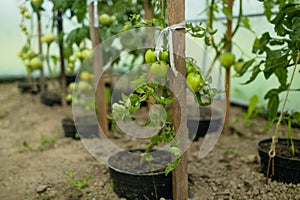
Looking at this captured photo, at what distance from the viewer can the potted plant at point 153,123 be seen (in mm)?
941

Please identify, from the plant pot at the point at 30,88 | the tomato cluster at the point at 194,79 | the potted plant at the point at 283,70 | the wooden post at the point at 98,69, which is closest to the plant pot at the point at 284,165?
the potted plant at the point at 283,70

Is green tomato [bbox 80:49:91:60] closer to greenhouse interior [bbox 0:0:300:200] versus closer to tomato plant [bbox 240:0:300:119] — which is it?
greenhouse interior [bbox 0:0:300:200]

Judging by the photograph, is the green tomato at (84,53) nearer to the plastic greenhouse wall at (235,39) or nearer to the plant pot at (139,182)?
the plastic greenhouse wall at (235,39)

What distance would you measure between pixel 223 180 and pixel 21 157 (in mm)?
1004

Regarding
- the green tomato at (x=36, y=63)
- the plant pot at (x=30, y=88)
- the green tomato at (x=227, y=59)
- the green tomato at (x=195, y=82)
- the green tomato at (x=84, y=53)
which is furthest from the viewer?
the plant pot at (x=30, y=88)

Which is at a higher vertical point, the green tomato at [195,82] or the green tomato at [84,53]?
the green tomato at [84,53]

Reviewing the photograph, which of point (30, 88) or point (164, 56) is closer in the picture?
point (164, 56)

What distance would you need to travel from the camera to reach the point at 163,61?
0.96 meters

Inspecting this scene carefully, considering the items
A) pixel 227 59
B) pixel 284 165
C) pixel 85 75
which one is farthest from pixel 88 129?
pixel 284 165

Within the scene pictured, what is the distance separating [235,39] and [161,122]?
5.40 feet

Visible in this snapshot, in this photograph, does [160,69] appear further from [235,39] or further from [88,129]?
[235,39]

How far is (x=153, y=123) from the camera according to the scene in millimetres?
1015

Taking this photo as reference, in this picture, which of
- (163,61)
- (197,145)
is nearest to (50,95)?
(197,145)

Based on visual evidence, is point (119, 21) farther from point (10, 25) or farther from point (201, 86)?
point (10, 25)
